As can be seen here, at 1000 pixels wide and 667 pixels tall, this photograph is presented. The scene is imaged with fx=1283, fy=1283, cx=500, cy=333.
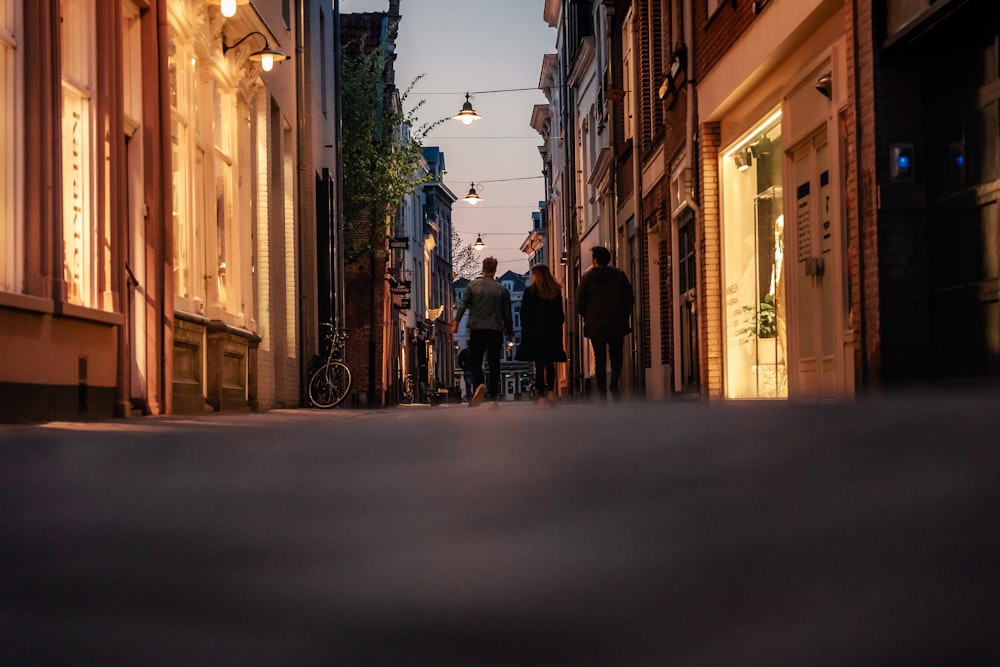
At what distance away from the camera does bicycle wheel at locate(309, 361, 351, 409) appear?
57.3 feet

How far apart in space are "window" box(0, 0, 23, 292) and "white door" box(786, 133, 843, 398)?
556cm

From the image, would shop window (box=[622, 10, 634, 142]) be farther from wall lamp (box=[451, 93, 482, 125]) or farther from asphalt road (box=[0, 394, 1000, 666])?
Answer: asphalt road (box=[0, 394, 1000, 666])

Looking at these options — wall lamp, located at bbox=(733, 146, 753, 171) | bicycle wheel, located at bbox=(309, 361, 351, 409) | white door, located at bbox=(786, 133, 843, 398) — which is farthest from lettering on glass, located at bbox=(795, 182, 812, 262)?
bicycle wheel, located at bbox=(309, 361, 351, 409)

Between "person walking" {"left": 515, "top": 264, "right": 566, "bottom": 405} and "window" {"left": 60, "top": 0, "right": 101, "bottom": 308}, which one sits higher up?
"window" {"left": 60, "top": 0, "right": 101, "bottom": 308}

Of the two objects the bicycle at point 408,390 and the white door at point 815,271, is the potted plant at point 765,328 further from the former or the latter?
the bicycle at point 408,390

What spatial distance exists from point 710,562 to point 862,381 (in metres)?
7.87

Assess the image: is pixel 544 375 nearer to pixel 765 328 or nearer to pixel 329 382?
pixel 765 328

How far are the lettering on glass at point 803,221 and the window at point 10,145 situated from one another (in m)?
6.12

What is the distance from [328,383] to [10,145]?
10.4 metres

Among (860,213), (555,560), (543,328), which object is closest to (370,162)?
(543,328)

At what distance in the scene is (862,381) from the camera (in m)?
8.36

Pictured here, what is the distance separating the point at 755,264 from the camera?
12.8 m

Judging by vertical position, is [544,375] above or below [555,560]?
below

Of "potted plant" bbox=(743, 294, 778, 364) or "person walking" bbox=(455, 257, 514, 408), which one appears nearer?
"potted plant" bbox=(743, 294, 778, 364)
